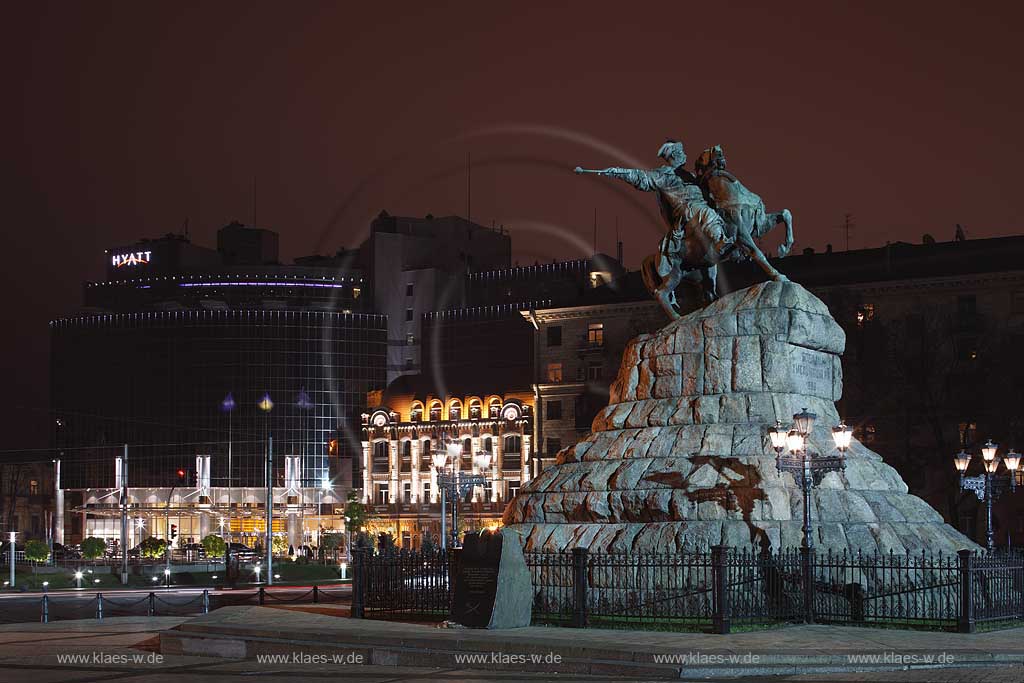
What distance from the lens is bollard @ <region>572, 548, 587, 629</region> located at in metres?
23.2

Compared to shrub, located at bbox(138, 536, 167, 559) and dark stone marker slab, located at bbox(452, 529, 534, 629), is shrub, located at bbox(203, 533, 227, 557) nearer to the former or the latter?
shrub, located at bbox(138, 536, 167, 559)

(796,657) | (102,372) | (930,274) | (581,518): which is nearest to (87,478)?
(102,372)

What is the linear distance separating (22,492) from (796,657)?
12221cm

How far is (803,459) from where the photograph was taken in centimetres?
2398

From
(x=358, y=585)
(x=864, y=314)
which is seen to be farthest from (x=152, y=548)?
(x=358, y=585)

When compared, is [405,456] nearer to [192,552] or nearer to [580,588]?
[192,552]

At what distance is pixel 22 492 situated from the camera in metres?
131

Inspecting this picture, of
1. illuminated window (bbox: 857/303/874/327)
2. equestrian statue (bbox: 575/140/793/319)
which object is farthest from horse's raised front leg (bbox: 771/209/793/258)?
illuminated window (bbox: 857/303/874/327)

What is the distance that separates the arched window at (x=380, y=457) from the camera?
4428 inches

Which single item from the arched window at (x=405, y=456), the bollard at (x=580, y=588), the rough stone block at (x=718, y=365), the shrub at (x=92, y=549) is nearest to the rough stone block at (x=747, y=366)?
the rough stone block at (x=718, y=365)

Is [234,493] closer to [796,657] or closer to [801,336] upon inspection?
[801,336]

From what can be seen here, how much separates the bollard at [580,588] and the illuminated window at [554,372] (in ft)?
211

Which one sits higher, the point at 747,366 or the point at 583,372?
the point at 583,372

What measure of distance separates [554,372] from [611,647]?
69.0 metres
